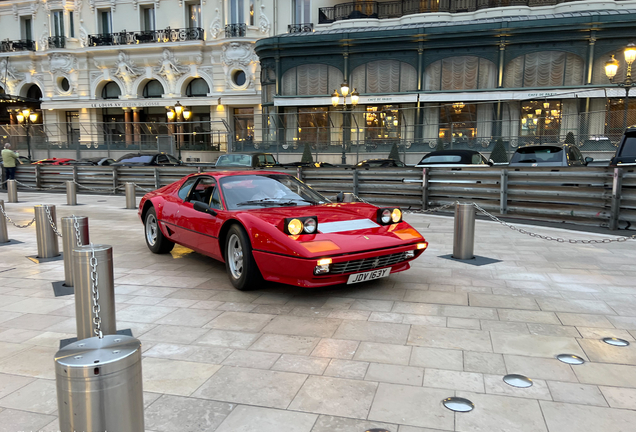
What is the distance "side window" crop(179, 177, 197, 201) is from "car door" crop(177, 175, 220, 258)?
11 centimetres

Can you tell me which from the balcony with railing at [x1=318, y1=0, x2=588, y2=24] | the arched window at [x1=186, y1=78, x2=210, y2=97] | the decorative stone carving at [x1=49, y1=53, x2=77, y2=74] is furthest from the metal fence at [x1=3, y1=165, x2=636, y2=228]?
the decorative stone carving at [x1=49, y1=53, x2=77, y2=74]

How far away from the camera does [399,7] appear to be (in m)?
31.2

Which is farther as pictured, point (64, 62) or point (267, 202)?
point (64, 62)

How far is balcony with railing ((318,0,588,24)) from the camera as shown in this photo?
28328 millimetres

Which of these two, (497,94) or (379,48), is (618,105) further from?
(379,48)

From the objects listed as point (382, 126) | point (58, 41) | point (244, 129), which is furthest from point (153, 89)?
point (382, 126)

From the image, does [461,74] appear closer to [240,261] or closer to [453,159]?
[453,159]

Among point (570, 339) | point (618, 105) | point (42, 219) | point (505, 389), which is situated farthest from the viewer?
point (618, 105)

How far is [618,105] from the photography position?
81.6 feet

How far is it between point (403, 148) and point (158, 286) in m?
18.4

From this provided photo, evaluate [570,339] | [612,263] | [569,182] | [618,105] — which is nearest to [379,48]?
[618,105]

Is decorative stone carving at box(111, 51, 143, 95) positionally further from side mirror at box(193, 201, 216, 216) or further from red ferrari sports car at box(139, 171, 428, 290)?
side mirror at box(193, 201, 216, 216)

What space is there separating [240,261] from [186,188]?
2031 mm

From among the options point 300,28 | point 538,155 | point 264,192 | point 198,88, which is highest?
point 300,28
